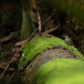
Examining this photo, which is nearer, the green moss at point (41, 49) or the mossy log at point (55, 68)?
the mossy log at point (55, 68)

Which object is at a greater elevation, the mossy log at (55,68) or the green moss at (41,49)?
the mossy log at (55,68)

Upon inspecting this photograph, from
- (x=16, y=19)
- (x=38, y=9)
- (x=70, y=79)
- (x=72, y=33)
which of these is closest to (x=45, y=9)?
(x=38, y=9)

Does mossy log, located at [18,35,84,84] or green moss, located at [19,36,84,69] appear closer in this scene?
mossy log, located at [18,35,84,84]

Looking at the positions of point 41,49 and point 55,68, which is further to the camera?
point 41,49

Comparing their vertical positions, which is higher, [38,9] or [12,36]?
[38,9]

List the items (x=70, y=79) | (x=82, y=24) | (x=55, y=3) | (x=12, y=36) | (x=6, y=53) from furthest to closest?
(x=12, y=36) < (x=6, y=53) < (x=55, y=3) < (x=82, y=24) < (x=70, y=79)

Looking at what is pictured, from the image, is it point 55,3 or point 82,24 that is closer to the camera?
point 82,24

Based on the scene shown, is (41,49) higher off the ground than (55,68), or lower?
lower

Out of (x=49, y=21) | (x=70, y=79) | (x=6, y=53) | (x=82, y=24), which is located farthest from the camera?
(x=6, y=53)

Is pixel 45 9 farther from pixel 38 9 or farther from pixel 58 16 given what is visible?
pixel 58 16

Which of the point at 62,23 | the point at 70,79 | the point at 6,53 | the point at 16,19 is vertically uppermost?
the point at 70,79

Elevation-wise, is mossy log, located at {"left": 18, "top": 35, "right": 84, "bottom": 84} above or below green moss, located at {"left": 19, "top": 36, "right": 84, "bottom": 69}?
above
